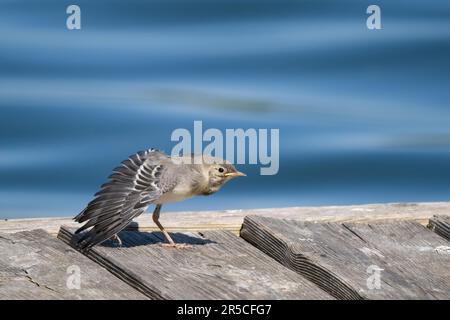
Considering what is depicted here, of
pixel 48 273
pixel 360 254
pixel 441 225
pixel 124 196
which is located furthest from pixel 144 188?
pixel 441 225

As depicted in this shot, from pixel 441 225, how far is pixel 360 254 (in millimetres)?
766

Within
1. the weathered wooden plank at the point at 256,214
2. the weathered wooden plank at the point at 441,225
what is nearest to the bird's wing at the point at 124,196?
the weathered wooden plank at the point at 256,214

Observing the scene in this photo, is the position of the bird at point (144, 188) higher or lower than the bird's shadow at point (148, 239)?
higher

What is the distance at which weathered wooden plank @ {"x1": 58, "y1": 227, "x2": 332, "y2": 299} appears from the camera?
6062 millimetres

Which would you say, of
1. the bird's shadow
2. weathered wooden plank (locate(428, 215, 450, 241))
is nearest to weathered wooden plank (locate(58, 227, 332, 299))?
the bird's shadow

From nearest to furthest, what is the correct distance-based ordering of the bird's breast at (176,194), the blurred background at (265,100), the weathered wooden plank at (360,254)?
1. the weathered wooden plank at (360,254)
2. the bird's breast at (176,194)
3. the blurred background at (265,100)

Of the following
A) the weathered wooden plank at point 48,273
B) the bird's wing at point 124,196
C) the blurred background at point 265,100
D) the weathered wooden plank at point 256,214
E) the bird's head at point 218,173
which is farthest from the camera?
the blurred background at point 265,100

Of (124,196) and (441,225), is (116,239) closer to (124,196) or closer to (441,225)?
(124,196)

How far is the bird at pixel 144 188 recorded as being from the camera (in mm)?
6754

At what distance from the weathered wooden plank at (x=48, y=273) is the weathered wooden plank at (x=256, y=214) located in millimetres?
379

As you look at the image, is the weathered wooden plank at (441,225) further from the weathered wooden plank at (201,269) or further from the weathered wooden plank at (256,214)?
the weathered wooden plank at (201,269)

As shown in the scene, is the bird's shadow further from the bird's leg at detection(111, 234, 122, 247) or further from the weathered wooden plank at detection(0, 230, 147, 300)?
the weathered wooden plank at detection(0, 230, 147, 300)

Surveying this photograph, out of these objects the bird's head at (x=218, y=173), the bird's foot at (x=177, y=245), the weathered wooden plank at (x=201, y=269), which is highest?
the bird's head at (x=218, y=173)

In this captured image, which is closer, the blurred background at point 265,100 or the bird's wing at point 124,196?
the bird's wing at point 124,196
